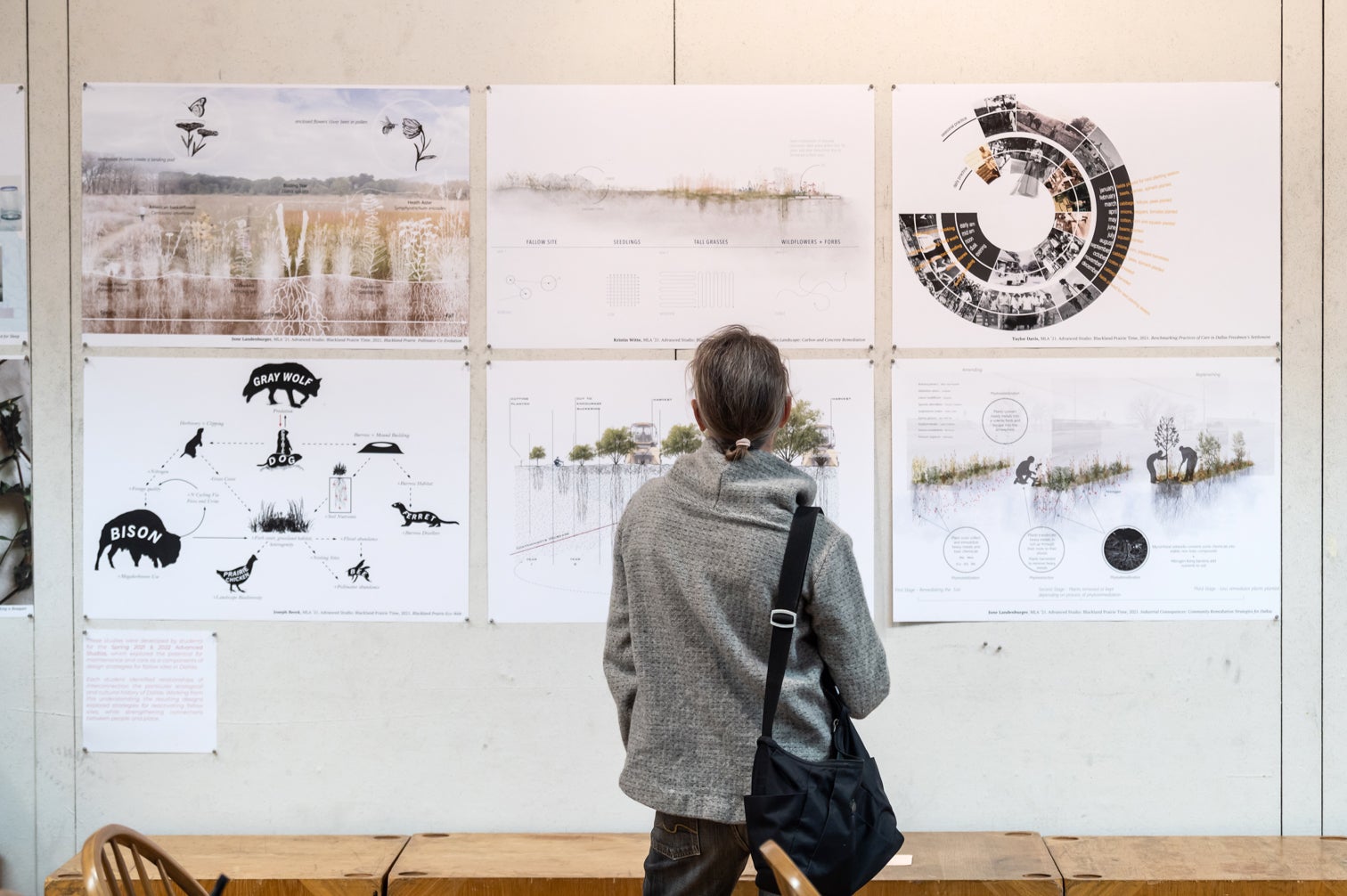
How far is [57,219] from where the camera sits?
98.0 inches

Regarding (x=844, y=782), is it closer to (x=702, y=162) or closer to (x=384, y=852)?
(x=384, y=852)

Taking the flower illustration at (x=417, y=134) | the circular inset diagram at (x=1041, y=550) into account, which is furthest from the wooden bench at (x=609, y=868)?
the flower illustration at (x=417, y=134)

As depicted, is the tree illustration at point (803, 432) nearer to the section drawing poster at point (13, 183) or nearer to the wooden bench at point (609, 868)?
the wooden bench at point (609, 868)

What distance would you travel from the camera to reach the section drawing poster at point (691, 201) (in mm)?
2451

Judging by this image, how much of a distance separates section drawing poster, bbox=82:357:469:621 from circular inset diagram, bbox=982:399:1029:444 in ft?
4.19

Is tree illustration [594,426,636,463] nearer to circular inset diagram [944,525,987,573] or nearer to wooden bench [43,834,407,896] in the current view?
circular inset diagram [944,525,987,573]

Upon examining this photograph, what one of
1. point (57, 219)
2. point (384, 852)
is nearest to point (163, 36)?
point (57, 219)

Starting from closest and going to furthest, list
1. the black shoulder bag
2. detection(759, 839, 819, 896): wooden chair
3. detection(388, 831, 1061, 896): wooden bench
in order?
detection(759, 839, 819, 896): wooden chair
the black shoulder bag
detection(388, 831, 1061, 896): wooden bench

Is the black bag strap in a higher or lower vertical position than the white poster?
higher

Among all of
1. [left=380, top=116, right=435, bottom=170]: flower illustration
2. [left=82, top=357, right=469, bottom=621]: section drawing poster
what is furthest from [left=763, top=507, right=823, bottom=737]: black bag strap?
[left=380, top=116, right=435, bottom=170]: flower illustration

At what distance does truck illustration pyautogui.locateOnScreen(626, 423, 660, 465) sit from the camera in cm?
248

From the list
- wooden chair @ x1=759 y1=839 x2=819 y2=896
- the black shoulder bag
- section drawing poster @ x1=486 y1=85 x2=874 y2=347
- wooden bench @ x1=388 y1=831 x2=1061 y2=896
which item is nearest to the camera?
wooden chair @ x1=759 y1=839 x2=819 y2=896

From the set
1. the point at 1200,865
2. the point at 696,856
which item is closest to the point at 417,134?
the point at 696,856

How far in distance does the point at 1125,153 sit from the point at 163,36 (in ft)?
7.74
